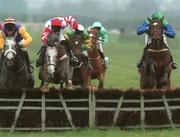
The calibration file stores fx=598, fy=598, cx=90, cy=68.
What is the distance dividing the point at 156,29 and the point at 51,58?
8.10 feet

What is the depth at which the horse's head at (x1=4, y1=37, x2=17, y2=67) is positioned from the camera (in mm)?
11500

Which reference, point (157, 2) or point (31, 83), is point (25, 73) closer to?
point (31, 83)

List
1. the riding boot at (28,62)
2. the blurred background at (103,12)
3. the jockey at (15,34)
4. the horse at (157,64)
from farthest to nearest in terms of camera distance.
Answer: the blurred background at (103,12) → the horse at (157,64) → the riding boot at (28,62) → the jockey at (15,34)

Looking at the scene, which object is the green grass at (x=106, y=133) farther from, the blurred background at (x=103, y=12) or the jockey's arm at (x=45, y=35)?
the blurred background at (x=103, y=12)

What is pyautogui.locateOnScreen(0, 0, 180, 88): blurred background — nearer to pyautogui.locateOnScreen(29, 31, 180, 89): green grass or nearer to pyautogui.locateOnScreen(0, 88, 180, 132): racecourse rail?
pyautogui.locateOnScreen(29, 31, 180, 89): green grass

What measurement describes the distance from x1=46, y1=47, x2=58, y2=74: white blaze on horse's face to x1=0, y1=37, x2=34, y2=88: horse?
0.67 meters

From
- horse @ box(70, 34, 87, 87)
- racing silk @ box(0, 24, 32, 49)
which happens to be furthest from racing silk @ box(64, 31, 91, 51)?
racing silk @ box(0, 24, 32, 49)

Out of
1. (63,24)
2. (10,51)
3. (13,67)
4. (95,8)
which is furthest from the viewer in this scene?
(95,8)

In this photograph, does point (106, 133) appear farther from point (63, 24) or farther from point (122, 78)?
point (122, 78)

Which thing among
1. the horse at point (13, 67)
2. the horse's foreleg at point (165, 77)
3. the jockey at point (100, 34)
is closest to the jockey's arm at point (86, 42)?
the jockey at point (100, 34)

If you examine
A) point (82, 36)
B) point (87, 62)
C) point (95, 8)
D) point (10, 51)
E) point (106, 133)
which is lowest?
point (106, 133)

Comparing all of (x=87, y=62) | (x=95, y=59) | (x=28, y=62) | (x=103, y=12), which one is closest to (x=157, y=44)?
(x=87, y=62)

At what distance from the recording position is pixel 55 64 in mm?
11500

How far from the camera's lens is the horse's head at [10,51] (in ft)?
37.7
